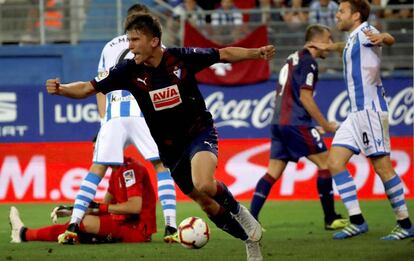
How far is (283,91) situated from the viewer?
11.8 meters

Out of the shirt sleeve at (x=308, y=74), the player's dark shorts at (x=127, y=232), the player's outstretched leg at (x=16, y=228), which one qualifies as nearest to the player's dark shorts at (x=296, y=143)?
the shirt sleeve at (x=308, y=74)

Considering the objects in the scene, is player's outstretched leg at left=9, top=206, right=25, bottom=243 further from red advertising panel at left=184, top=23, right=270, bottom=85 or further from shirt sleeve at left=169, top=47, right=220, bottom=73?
red advertising panel at left=184, top=23, right=270, bottom=85

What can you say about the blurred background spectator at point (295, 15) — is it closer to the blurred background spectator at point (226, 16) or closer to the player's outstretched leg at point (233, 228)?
the blurred background spectator at point (226, 16)

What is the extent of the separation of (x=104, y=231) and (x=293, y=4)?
10.6 meters

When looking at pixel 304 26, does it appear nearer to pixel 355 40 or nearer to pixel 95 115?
pixel 95 115

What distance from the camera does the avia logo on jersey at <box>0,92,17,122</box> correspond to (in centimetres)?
1892

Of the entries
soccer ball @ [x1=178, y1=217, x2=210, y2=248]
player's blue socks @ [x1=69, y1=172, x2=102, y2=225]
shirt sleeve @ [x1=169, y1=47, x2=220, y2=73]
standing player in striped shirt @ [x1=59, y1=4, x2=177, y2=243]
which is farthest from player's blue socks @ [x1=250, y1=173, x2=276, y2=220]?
shirt sleeve @ [x1=169, y1=47, x2=220, y2=73]

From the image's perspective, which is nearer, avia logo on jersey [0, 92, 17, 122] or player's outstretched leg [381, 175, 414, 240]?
player's outstretched leg [381, 175, 414, 240]

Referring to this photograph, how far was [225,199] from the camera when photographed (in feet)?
27.2

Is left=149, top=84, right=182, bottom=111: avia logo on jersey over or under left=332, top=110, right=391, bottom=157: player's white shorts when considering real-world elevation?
over

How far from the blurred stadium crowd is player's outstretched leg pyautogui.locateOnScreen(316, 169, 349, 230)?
7843mm

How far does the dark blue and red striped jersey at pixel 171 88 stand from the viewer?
8391 millimetres

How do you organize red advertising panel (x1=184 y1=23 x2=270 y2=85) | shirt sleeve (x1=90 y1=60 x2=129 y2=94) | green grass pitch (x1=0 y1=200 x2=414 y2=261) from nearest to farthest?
shirt sleeve (x1=90 y1=60 x2=129 y2=94) → green grass pitch (x1=0 y1=200 x2=414 y2=261) → red advertising panel (x1=184 y1=23 x2=270 y2=85)

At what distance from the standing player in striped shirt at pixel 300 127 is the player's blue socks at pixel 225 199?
3.03m
